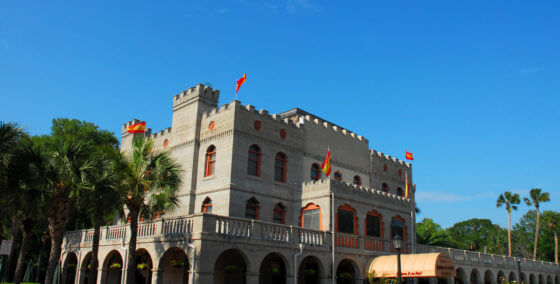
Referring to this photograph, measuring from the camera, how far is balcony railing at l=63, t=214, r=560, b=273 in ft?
69.3

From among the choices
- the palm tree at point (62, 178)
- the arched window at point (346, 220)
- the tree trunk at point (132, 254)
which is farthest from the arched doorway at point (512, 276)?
the palm tree at point (62, 178)

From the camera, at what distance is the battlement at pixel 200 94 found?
3144 centimetres

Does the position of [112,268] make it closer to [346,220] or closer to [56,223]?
[56,223]

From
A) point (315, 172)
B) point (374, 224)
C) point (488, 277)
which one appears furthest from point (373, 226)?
point (488, 277)

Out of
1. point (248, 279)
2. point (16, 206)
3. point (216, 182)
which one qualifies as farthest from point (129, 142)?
point (248, 279)

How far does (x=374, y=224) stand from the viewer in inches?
1192

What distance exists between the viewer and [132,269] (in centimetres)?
2075

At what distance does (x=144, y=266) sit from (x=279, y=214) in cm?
915

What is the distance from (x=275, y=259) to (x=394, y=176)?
52.3 feet

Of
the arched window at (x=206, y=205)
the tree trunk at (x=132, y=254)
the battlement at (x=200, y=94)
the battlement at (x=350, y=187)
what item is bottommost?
the tree trunk at (x=132, y=254)

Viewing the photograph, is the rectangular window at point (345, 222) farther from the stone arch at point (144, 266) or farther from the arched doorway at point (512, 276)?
the arched doorway at point (512, 276)

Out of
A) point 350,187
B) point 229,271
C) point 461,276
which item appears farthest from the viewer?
point 461,276

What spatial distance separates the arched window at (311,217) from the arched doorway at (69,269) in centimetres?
1577

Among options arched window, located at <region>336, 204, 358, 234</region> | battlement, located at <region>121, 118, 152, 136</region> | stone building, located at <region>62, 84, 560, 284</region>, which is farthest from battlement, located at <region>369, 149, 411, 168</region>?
battlement, located at <region>121, 118, 152, 136</region>
